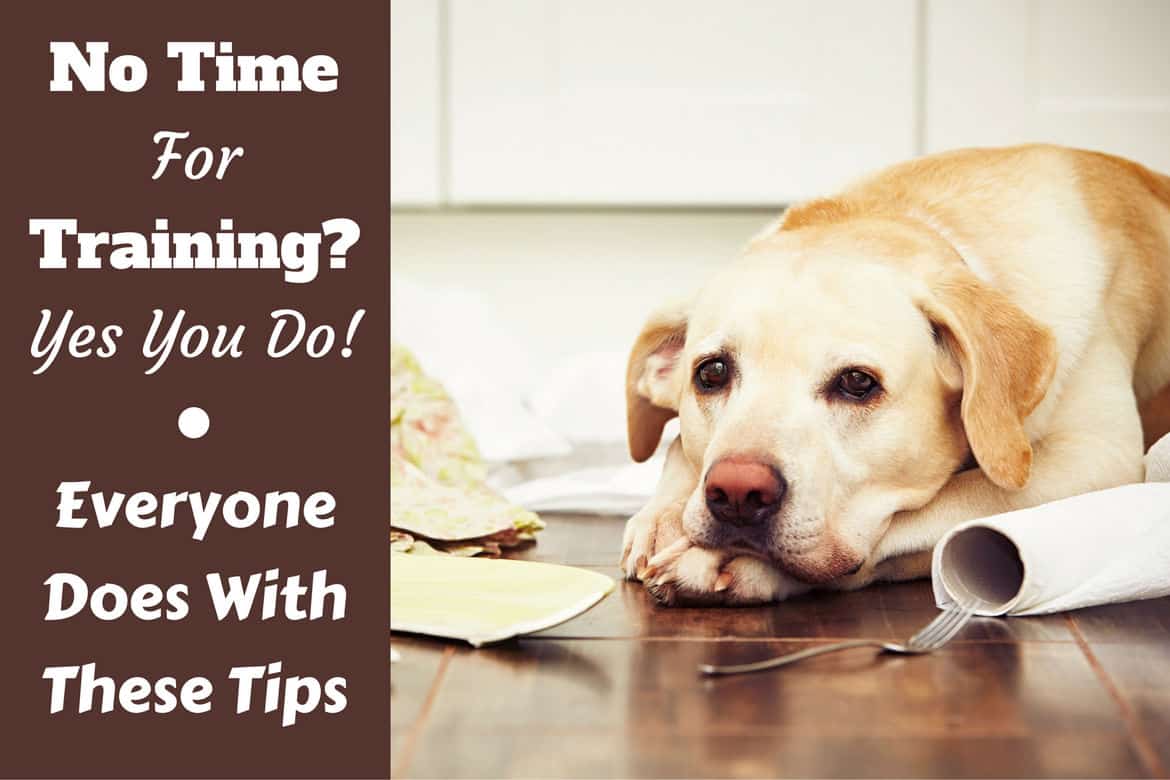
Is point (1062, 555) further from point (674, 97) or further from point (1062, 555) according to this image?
point (674, 97)

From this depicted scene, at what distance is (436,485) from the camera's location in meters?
2.23

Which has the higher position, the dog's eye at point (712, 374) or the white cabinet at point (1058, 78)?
the white cabinet at point (1058, 78)

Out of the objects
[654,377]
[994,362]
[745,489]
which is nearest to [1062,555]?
[994,362]

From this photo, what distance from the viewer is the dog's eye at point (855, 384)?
1.61 m

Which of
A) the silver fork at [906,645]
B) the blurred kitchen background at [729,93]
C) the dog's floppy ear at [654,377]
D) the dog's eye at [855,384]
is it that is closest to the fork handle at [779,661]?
the silver fork at [906,645]

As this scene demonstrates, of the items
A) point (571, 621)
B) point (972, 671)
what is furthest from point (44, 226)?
point (972, 671)

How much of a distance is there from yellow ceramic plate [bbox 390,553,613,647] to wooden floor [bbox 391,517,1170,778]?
0.07 ft

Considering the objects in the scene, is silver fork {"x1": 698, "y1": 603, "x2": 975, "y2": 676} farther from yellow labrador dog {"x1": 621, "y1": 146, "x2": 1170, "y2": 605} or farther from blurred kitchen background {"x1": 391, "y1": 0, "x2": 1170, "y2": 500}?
blurred kitchen background {"x1": 391, "y1": 0, "x2": 1170, "y2": 500}

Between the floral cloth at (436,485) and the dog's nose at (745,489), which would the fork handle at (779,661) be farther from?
the floral cloth at (436,485)

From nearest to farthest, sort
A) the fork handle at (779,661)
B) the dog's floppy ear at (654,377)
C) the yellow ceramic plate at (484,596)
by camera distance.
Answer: the fork handle at (779,661) → the yellow ceramic plate at (484,596) → the dog's floppy ear at (654,377)

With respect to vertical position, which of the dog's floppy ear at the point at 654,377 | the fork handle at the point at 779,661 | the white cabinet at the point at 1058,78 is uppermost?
the white cabinet at the point at 1058,78

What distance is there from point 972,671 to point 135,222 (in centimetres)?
84

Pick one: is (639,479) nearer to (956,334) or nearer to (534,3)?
(956,334)

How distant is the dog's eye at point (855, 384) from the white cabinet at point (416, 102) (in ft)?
7.00
